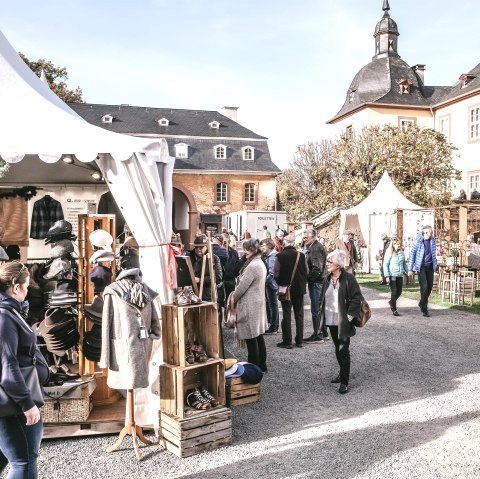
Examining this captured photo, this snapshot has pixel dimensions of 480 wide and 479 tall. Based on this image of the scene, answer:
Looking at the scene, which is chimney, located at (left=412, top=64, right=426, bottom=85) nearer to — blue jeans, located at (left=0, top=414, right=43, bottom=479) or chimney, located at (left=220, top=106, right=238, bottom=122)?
chimney, located at (left=220, top=106, right=238, bottom=122)

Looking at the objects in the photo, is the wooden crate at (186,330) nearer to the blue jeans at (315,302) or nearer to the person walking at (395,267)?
the blue jeans at (315,302)

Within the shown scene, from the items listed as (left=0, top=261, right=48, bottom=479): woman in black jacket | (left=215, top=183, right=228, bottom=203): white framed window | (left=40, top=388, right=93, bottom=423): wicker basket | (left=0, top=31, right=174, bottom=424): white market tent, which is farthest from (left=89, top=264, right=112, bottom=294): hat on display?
(left=215, top=183, right=228, bottom=203): white framed window

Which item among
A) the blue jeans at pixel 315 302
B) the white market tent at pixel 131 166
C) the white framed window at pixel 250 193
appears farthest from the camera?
the white framed window at pixel 250 193

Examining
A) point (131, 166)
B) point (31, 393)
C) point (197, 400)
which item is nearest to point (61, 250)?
point (131, 166)

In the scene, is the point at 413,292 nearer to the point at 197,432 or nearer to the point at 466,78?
the point at 197,432

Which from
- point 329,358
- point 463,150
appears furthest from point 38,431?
point 463,150

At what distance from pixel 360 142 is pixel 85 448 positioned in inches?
998

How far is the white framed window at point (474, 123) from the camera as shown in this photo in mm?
33281

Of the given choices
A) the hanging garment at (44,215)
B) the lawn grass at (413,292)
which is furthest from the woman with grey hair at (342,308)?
the lawn grass at (413,292)

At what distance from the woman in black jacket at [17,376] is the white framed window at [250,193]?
36.0 metres

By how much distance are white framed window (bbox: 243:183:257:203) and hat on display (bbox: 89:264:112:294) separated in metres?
33.7

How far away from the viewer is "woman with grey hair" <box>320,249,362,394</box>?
252 inches

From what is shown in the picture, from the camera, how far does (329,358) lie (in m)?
8.16

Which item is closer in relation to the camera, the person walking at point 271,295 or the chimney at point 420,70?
the person walking at point 271,295
